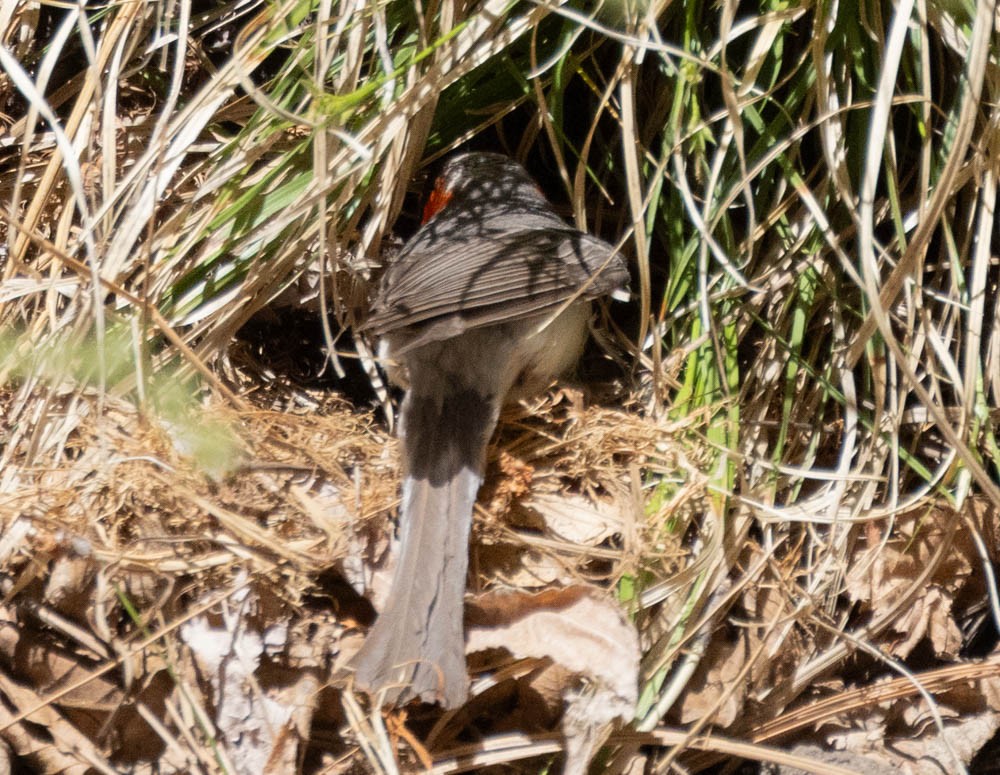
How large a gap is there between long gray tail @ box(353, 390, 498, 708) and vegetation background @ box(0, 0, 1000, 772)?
0.14m

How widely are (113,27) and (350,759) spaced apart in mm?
2117

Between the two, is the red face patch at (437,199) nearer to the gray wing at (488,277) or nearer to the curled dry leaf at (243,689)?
the gray wing at (488,277)

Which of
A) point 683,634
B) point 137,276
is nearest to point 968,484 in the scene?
point 683,634

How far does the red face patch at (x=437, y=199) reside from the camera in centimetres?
416

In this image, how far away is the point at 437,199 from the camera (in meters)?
4.21

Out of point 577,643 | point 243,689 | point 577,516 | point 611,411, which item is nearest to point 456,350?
point 611,411

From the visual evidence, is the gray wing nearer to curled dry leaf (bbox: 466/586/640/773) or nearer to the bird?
the bird

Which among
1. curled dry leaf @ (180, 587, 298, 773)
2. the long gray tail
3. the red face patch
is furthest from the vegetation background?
the red face patch

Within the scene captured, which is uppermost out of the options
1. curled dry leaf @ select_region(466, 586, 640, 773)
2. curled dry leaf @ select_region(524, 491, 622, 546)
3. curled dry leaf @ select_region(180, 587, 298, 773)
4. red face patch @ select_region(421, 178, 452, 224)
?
red face patch @ select_region(421, 178, 452, 224)

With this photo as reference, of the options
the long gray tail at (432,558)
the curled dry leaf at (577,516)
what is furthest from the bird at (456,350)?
the curled dry leaf at (577,516)

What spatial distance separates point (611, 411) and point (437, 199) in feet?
3.45

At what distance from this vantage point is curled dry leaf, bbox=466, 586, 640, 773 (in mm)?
3035

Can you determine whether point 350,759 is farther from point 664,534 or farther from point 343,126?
point 343,126

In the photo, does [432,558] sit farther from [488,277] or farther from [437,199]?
[437,199]
